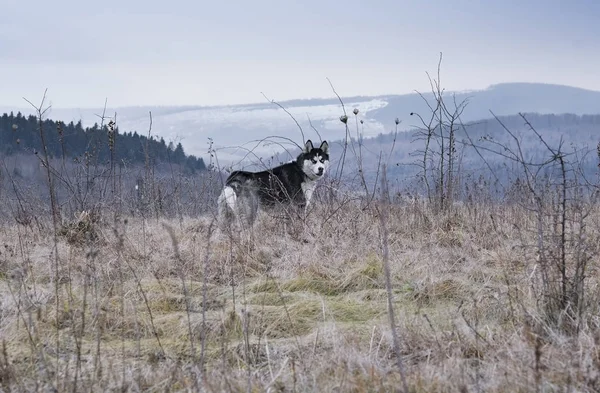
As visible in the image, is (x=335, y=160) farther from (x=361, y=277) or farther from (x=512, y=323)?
(x=512, y=323)

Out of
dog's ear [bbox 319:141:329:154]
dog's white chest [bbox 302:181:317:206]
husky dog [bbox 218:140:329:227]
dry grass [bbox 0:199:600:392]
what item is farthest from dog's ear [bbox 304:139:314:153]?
dry grass [bbox 0:199:600:392]

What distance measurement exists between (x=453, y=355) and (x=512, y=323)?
747 mm

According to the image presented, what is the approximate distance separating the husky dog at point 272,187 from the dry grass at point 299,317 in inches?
48.8

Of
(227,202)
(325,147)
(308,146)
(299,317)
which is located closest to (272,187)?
(227,202)

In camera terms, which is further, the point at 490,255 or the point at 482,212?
the point at 482,212

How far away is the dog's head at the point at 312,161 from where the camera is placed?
11.2m

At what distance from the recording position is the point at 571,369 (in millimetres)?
2832

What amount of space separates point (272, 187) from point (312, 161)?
1254mm

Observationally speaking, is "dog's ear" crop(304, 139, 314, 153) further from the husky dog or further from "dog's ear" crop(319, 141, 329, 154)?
"dog's ear" crop(319, 141, 329, 154)

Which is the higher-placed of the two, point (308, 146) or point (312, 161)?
point (308, 146)

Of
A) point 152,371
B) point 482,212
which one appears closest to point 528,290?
point 152,371

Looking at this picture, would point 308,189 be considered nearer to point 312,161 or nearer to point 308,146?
point 312,161

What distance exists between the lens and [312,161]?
446 inches

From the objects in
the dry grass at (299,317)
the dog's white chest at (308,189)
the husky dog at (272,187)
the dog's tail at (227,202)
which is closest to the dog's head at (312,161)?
the husky dog at (272,187)
